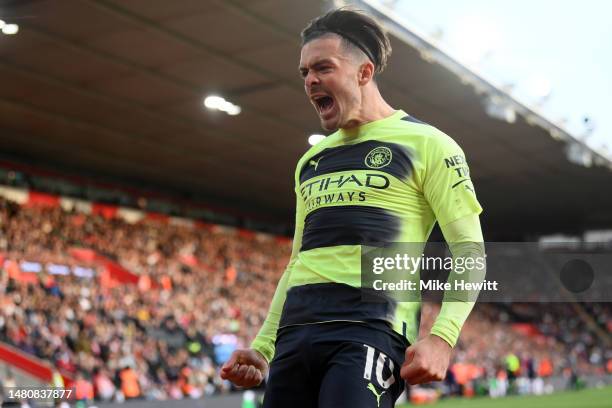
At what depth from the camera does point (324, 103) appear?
2795 millimetres

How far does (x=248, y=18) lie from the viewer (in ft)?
43.7

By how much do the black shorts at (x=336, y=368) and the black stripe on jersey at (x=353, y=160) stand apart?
0.54 m

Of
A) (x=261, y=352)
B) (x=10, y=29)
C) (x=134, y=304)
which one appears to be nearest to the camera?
(x=261, y=352)

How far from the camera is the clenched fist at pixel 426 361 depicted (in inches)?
93.2

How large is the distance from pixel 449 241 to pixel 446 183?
7.4 inches

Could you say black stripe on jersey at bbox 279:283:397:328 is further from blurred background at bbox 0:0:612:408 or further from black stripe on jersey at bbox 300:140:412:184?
blurred background at bbox 0:0:612:408

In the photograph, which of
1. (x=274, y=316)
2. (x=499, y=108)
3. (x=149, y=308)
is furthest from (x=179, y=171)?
(x=274, y=316)

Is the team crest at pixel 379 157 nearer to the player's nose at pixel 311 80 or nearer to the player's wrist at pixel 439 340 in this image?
the player's nose at pixel 311 80

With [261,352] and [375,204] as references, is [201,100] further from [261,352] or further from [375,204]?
[375,204]

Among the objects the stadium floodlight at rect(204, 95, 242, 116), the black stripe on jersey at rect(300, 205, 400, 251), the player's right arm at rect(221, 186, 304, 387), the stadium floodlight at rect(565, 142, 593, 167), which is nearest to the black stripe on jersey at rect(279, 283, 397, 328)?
the black stripe on jersey at rect(300, 205, 400, 251)

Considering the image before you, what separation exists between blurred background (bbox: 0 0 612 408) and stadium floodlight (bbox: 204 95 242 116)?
2.5 inches

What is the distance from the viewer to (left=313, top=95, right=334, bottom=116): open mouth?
278 cm

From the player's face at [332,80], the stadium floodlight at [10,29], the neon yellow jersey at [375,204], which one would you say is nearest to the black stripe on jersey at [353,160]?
the neon yellow jersey at [375,204]

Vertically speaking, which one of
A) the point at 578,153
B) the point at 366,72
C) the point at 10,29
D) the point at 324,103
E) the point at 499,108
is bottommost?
the point at 324,103
